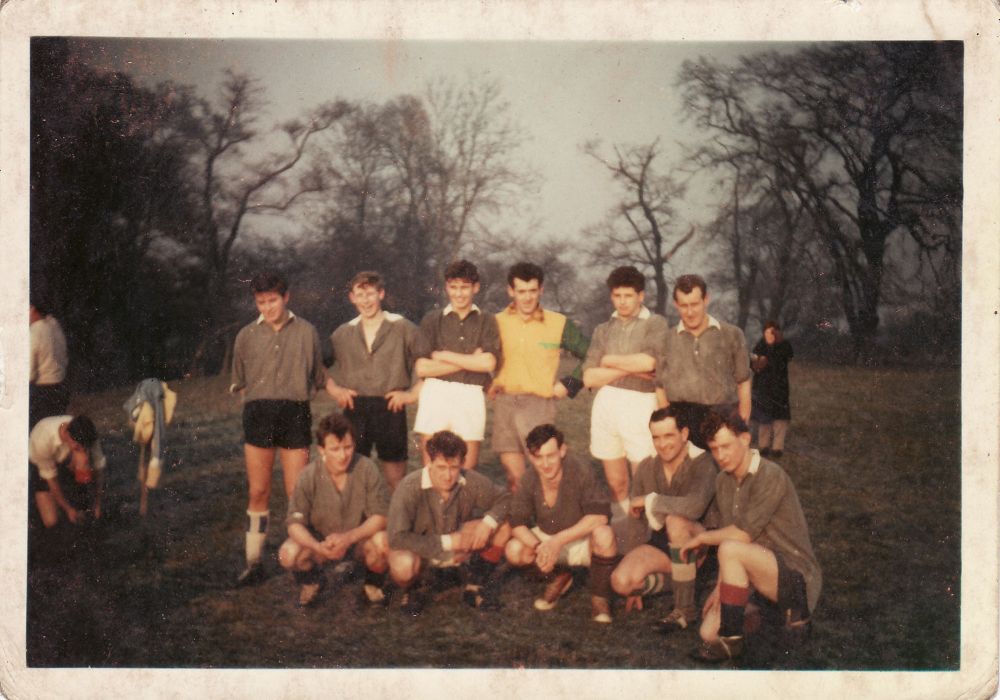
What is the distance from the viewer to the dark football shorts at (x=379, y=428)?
491 cm

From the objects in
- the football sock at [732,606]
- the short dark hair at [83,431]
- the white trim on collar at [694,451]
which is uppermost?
the short dark hair at [83,431]

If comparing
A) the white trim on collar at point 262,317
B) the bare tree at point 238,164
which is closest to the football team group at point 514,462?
the white trim on collar at point 262,317

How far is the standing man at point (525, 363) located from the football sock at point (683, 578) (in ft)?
2.90

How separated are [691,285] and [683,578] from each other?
4.87ft

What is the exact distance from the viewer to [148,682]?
16.1 feet

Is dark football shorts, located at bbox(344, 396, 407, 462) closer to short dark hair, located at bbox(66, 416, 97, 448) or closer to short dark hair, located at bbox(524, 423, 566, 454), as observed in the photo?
short dark hair, located at bbox(524, 423, 566, 454)

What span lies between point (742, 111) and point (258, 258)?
264 cm

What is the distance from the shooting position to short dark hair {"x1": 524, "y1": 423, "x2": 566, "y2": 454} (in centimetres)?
480

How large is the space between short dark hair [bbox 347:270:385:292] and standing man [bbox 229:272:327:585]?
1.03 feet

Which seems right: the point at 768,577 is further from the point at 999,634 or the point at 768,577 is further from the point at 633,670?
the point at 999,634

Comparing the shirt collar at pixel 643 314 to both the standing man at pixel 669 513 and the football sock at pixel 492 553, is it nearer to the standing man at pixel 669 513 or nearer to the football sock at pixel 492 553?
the standing man at pixel 669 513

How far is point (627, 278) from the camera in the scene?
493 cm

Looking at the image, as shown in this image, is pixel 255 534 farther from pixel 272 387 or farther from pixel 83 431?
pixel 83 431

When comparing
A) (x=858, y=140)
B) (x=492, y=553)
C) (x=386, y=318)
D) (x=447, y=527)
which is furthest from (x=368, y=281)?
(x=858, y=140)
